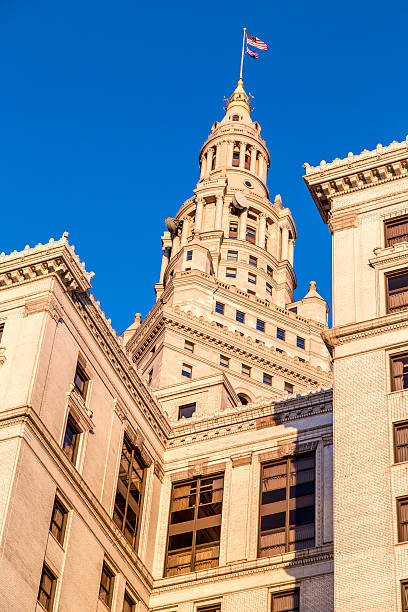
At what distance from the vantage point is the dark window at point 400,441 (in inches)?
1935

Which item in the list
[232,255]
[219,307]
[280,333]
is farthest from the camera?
[232,255]

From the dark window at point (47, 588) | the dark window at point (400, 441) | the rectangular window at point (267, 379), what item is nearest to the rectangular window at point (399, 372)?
the dark window at point (400, 441)

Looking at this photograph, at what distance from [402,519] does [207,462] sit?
20955 mm

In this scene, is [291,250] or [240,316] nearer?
[240,316]

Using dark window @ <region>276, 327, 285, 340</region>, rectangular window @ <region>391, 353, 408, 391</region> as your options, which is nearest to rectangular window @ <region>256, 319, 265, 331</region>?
dark window @ <region>276, 327, 285, 340</region>

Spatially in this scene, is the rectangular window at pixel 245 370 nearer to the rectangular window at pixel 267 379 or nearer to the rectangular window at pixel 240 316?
the rectangular window at pixel 267 379

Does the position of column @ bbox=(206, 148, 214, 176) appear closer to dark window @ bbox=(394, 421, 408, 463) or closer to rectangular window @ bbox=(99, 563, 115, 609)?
rectangular window @ bbox=(99, 563, 115, 609)

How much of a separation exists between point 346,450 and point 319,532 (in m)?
10.2

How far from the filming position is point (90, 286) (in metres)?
62.0

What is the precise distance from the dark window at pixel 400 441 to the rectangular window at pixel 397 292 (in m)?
7.24

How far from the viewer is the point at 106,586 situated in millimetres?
58312

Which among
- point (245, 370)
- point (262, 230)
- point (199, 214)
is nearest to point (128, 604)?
point (245, 370)

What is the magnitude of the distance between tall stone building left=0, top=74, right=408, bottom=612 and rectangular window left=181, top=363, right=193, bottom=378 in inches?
1558

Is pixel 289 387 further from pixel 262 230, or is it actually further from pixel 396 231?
pixel 396 231
